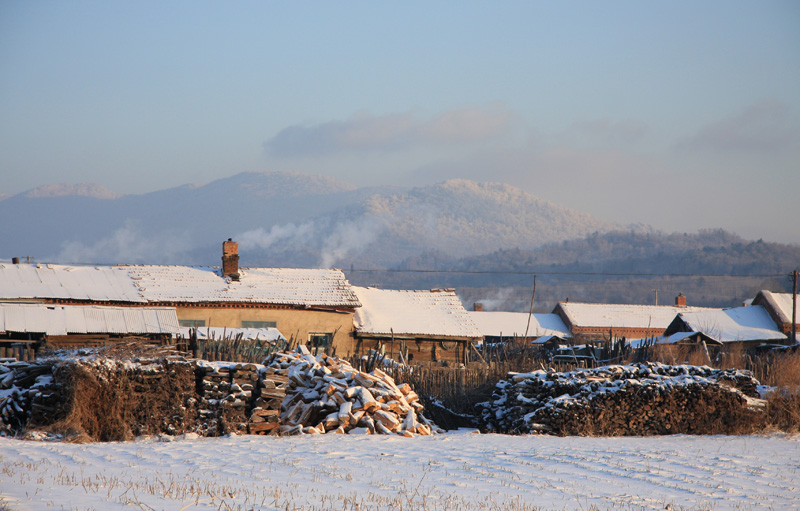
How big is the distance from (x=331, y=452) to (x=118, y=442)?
4.01 m

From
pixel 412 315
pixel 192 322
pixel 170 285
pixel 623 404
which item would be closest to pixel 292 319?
pixel 192 322

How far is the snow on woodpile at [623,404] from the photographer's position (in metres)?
17.3

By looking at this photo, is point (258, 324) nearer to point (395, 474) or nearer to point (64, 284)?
point (64, 284)

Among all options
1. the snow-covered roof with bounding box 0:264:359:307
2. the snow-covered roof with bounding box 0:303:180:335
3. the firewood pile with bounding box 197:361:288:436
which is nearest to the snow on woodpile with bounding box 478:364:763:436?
the firewood pile with bounding box 197:361:288:436

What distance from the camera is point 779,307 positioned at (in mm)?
50594

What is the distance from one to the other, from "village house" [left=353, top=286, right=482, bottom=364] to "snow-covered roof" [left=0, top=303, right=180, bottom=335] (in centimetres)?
980

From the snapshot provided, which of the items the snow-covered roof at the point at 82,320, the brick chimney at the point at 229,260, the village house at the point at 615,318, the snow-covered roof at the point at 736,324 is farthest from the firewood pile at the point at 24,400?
the village house at the point at 615,318

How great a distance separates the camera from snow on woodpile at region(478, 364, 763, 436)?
17.3 metres

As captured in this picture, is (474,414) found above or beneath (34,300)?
beneath

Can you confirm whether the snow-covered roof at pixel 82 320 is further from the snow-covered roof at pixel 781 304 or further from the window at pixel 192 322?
the snow-covered roof at pixel 781 304

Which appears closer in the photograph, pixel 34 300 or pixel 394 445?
pixel 394 445

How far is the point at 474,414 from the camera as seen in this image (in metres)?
19.3

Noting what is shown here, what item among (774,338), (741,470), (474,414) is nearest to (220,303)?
(474,414)

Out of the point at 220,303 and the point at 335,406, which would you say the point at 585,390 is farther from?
the point at 220,303
